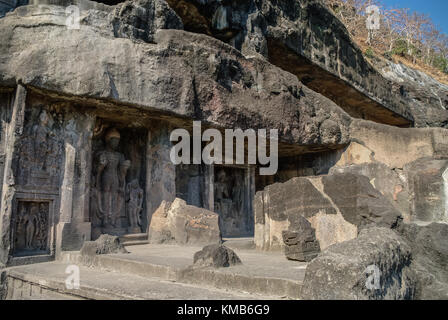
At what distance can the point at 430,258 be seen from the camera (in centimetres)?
338

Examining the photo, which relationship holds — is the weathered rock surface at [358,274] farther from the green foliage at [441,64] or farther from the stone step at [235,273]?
the green foliage at [441,64]

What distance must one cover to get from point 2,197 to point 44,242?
912mm

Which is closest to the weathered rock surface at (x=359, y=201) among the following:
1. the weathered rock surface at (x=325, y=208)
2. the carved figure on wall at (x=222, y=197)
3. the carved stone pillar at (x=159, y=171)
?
the weathered rock surface at (x=325, y=208)

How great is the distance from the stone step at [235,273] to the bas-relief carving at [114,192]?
225cm

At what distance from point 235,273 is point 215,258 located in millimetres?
425

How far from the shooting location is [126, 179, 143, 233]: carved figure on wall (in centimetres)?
708

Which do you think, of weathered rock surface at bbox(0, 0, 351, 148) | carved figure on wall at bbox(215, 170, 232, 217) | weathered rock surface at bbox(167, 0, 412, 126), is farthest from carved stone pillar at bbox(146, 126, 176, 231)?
weathered rock surface at bbox(167, 0, 412, 126)

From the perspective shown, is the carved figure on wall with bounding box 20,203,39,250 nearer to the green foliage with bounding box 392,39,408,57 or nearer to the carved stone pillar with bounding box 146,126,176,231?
the carved stone pillar with bounding box 146,126,176,231

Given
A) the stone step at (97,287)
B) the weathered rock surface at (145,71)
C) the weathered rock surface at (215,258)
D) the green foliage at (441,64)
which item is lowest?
the stone step at (97,287)

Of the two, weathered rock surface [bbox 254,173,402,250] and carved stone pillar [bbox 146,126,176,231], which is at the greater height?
carved stone pillar [bbox 146,126,176,231]

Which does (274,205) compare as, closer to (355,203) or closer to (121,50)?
(355,203)

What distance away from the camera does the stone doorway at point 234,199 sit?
30.5 feet

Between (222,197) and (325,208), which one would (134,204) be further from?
(325,208)
